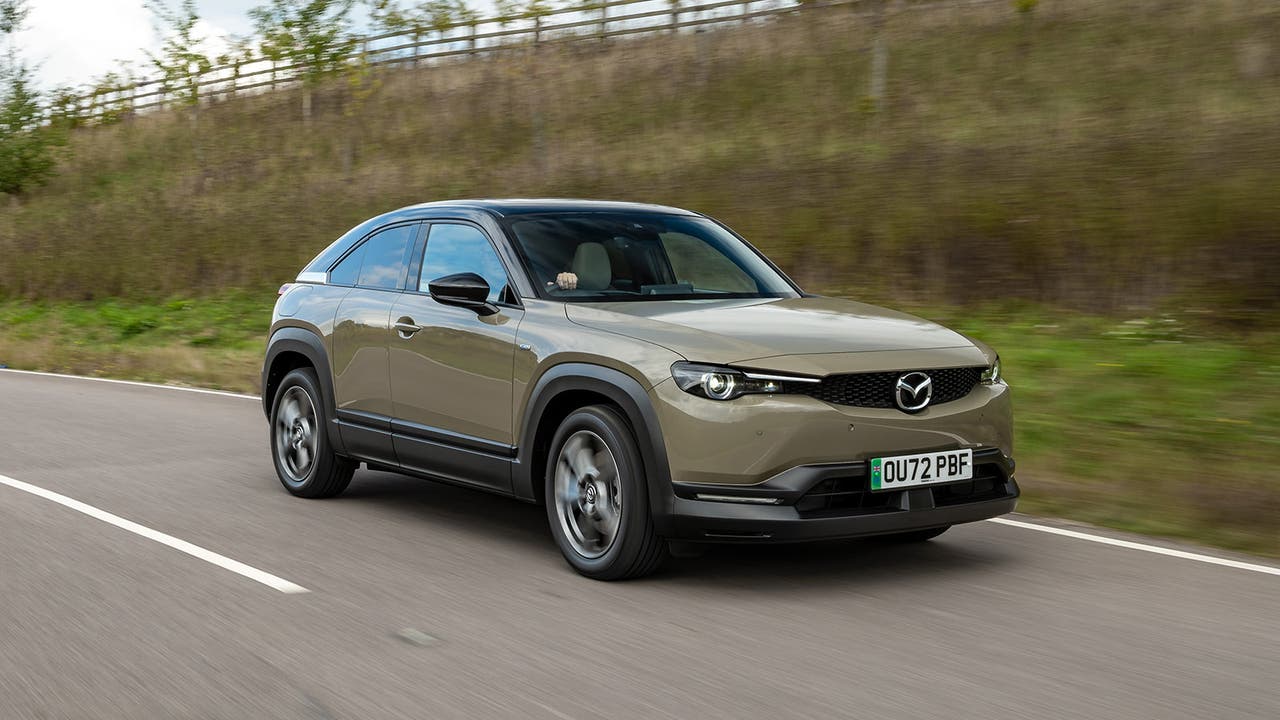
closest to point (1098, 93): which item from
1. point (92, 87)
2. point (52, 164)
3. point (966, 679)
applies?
point (966, 679)

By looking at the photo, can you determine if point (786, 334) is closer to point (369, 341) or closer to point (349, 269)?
point (369, 341)

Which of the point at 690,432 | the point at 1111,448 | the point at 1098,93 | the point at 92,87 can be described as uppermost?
the point at 92,87

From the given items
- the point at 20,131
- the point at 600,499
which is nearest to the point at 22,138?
the point at 20,131

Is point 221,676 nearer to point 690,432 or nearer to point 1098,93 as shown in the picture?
point 690,432

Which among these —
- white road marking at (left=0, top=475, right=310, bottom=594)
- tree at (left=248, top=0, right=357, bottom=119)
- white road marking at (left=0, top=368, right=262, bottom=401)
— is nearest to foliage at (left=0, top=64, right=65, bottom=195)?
tree at (left=248, top=0, right=357, bottom=119)

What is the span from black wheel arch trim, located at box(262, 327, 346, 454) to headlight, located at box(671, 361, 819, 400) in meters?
3.00

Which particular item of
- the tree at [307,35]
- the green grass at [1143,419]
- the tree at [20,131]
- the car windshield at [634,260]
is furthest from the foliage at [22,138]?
the car windshield at [634,260]

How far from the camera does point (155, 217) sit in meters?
30.8

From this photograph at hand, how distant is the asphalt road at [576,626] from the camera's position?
4.09 metres

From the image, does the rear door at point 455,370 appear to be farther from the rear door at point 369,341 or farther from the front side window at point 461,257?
the rear door at point 369,341

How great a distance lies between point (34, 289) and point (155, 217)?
10.2 ft

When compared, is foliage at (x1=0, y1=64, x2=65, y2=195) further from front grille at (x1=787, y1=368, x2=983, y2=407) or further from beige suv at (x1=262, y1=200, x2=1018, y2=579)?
front grille at (x1=787, y1=368, x2=983, y2=407)

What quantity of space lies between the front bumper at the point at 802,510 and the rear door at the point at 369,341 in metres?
2.36

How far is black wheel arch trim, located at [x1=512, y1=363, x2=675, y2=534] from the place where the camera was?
17.5 feet
